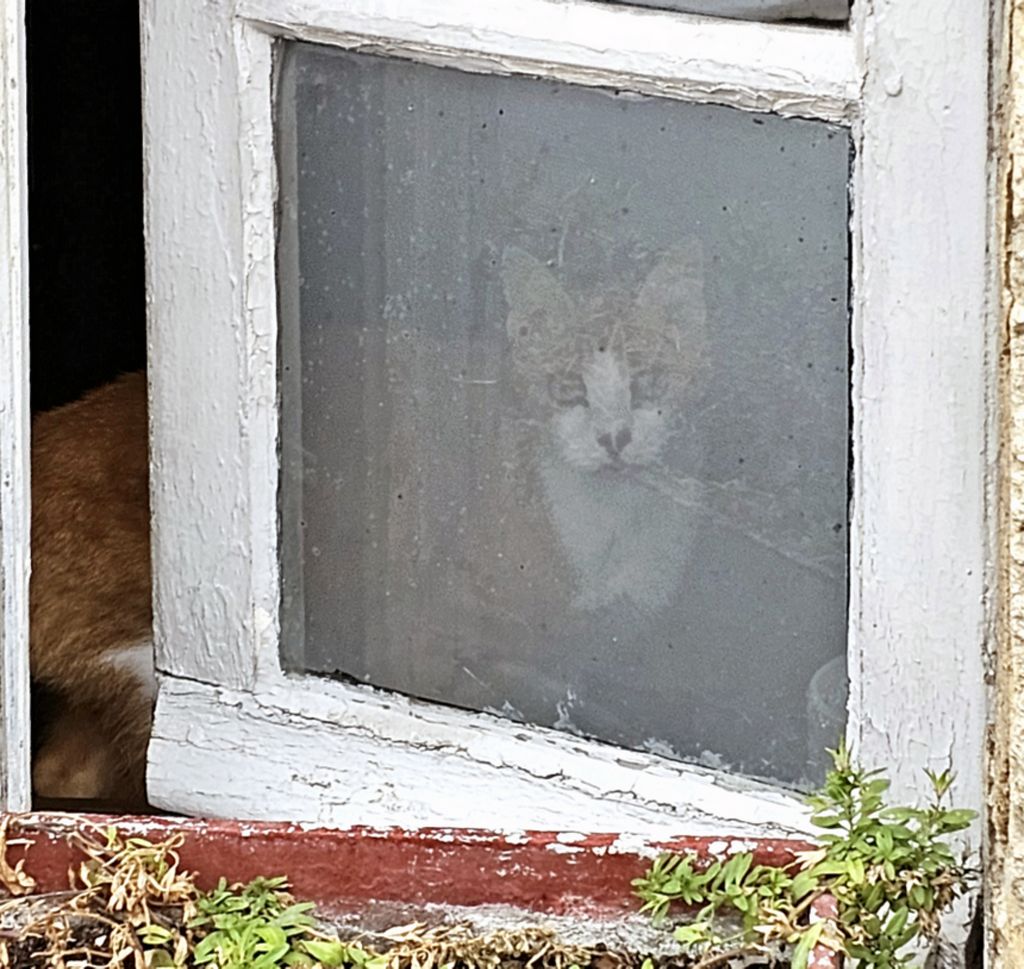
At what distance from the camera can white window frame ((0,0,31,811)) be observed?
49.4 inches

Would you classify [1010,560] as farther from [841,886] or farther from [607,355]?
[607,355]

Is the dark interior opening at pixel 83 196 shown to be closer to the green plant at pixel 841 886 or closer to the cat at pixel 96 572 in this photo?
the cat at pixel 96 572

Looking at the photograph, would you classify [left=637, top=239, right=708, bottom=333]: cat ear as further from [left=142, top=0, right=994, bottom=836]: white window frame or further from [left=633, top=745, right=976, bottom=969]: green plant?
[left=633, top=745, right=976, bottom=969]: green plant

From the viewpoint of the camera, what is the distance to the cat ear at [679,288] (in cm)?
127

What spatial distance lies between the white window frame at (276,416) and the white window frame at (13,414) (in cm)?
18

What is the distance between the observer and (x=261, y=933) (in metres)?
1.06

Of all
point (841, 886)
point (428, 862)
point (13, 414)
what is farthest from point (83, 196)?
point (841, 886)

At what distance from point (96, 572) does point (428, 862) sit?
0.82m

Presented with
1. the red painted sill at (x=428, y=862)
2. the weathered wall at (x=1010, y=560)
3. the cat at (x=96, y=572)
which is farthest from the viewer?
the cat at (x=96, y=572)

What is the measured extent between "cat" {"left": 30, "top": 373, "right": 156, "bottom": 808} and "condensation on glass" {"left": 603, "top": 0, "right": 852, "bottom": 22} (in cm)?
85

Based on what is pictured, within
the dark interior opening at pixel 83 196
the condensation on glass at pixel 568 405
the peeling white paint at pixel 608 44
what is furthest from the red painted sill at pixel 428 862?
the dark interior opening at pixel 83 196

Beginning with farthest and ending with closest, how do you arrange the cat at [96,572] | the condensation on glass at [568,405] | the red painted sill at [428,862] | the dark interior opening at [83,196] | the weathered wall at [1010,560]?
the dark interior opening at [83,196]
the cat at [96,572]
the condensation on glass at [568,405]
the red painted sill at [428,862]
the weathered wall at [1010,560]

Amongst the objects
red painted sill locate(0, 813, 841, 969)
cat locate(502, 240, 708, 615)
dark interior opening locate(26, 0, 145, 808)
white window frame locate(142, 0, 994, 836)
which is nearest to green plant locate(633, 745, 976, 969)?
red painted sill locate(0, 813, 841, 969)

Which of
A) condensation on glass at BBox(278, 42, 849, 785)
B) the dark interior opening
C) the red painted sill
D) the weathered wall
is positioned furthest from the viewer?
the dark interior opening
